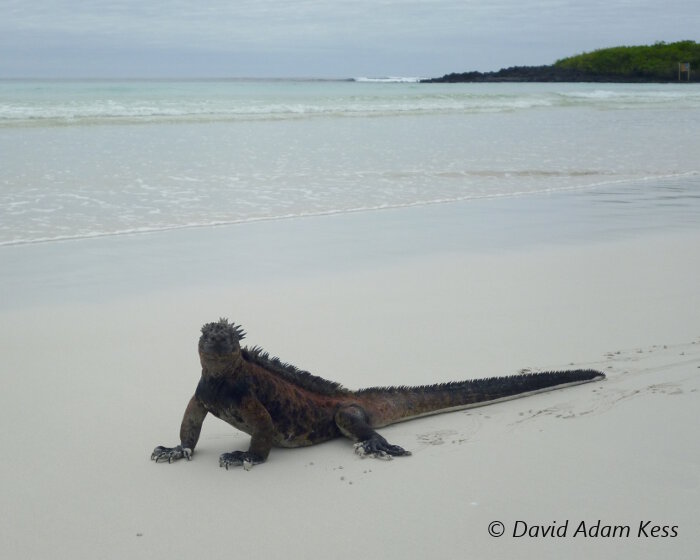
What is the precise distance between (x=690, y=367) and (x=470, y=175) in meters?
9.99

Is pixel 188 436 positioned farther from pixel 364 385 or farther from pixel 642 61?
pixel 642 61

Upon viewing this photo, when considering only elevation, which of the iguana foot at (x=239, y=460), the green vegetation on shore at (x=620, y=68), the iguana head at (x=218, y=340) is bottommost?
the iguana foot at (x=239, y=460)

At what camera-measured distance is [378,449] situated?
12.2 ft

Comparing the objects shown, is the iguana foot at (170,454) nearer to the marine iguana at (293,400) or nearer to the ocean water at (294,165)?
the marine iguana at (293,400)

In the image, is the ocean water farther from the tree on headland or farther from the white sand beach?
the tree on headland

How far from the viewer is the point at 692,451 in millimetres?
3547

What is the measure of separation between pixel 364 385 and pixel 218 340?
4.47 ft

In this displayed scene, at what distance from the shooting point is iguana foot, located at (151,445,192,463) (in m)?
3.63

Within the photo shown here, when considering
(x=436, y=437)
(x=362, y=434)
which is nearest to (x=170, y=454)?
(x=362, y=434)

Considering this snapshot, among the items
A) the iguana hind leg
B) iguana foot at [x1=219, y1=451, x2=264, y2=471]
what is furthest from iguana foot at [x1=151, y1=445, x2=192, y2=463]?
the iguana hind leg

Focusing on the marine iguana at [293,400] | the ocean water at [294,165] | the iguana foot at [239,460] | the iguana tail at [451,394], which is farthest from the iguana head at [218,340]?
the ocean water at [294,165]

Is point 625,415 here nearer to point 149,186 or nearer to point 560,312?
point 560,312

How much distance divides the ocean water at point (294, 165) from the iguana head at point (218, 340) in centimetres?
580

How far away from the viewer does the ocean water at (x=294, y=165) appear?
10789mm
